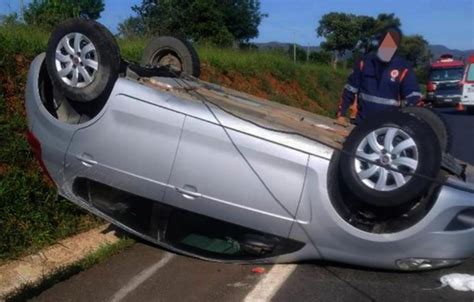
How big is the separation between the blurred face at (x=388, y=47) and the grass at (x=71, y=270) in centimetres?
286

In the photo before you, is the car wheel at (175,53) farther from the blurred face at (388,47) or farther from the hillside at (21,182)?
the blurred face at (388,47)

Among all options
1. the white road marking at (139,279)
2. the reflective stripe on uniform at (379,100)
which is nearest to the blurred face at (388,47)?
the reflective stripe on uniform at (379,100)

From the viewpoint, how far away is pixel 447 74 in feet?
97.9

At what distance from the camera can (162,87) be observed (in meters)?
4.84

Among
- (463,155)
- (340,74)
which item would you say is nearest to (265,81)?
(463,155)

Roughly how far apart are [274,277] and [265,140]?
1.07 metres

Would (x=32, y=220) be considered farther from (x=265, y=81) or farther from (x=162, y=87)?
(x=265, y=81)

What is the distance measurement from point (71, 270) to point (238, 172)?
5.02 feet

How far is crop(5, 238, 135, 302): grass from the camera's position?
4.31 meters

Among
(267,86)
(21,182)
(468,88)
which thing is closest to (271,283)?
(21,182)

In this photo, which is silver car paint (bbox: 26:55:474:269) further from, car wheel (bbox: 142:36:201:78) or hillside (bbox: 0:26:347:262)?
car wheel (bbox: 142:36:201:78)

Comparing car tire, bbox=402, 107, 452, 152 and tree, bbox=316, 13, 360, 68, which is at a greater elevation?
tree, bbox=316, 13, 360, 68

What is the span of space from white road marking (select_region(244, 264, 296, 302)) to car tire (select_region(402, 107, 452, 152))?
1500 millimetres

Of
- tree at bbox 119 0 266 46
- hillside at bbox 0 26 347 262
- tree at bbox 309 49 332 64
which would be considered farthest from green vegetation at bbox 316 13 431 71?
hillside at bbox 0 26 347 262
